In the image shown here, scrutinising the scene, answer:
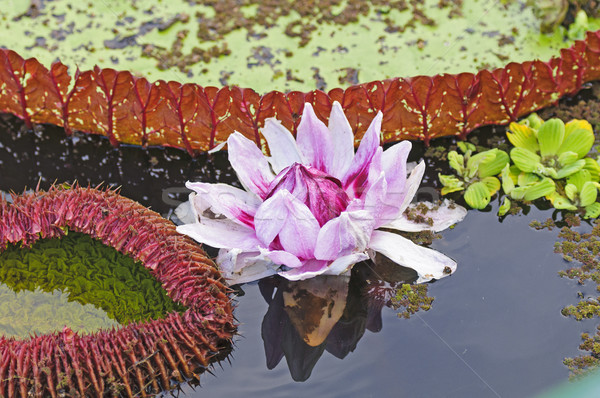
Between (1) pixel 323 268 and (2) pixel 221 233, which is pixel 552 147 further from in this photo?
(2) pixel 221 233

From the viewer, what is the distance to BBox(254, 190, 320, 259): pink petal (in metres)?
2.20

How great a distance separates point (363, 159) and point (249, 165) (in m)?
0.44

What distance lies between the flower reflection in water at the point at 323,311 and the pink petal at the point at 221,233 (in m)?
0.20

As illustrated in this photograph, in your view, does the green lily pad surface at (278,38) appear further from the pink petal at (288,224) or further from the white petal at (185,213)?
the pink petal at (288,224)

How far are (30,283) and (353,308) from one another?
1198mm

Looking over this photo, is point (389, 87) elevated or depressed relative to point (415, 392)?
elevated

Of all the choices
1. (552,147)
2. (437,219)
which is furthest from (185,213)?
(552,147)

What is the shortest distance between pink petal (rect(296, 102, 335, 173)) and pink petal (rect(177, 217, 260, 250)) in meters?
0.38

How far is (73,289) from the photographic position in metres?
2.40

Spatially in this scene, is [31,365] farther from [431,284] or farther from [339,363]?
[431,284]

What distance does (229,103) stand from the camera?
279 centimetres

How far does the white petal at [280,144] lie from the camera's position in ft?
8.50

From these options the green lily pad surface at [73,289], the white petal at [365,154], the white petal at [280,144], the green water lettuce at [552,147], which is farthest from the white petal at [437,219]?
the green lily pad surface at [73,289]

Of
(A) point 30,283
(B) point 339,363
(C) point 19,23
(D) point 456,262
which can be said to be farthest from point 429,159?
(C) point 19,23
